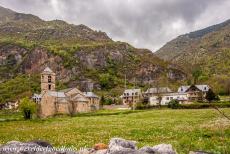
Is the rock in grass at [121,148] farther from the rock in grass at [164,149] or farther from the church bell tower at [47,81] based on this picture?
the church bell tower at [47,81]

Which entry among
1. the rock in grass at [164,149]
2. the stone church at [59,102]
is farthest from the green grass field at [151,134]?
the stone church at [59,102]

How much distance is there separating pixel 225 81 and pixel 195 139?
433 ft

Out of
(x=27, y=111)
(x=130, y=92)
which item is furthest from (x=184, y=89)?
(x=27, y=111)

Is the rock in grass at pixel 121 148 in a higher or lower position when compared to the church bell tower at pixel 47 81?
lower

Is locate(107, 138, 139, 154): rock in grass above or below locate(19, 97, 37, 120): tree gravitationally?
below

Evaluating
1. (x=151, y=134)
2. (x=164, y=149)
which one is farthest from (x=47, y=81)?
(x=164, y=149)

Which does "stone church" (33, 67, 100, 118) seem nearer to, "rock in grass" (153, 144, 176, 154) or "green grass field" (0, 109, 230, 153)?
"green grass field" (0, 109, 230, 153)

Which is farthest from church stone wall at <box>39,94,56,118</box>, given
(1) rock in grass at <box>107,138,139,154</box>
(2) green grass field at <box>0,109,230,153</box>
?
(1) rock in grass at <box>107,138,139,154</box>

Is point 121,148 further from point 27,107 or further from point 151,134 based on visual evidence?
point 27,107

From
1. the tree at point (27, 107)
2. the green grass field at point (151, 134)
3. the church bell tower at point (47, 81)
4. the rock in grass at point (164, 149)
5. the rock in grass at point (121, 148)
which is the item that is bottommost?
the green grass field at point (151, 134)

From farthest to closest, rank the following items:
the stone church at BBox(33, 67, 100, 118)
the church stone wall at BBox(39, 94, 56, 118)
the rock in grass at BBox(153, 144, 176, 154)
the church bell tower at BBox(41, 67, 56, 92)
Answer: the church bell tower at BBox(41, 67, 56, 92) → the stone church at BBox(33, 67, 100, 118) → the church stone wall at BBox(39, 94, 56, 118) → the rock in grass at BBox(153, 144, 176, 154)

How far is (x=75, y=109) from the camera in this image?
120 metres

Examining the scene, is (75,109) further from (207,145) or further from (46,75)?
(207,145)

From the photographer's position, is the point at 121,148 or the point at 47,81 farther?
the point at 47,81
